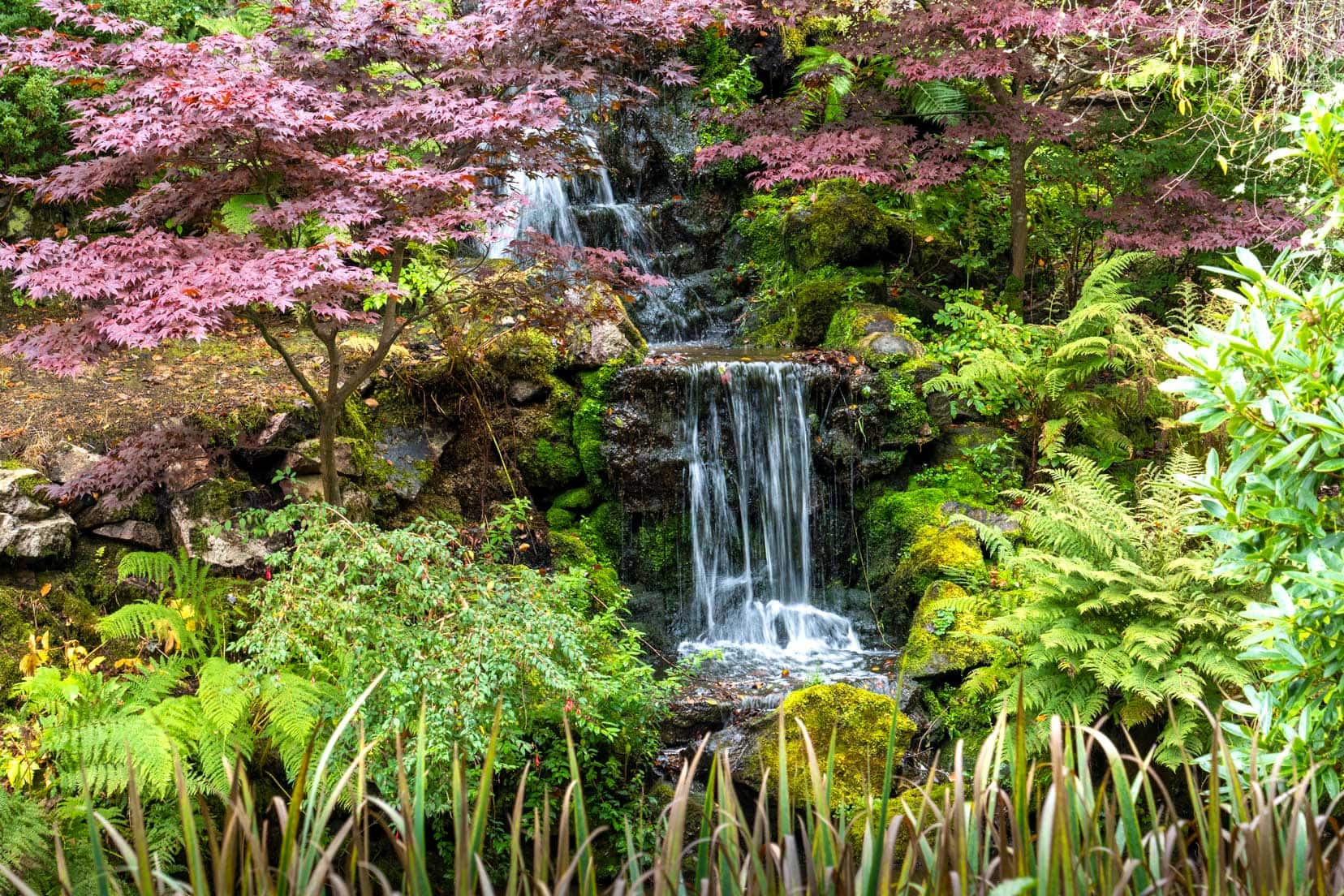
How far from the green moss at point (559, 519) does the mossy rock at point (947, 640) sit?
253cm

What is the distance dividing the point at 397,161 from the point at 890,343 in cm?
424

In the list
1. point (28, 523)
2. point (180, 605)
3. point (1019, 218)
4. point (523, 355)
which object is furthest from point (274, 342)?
point (1019, 218)

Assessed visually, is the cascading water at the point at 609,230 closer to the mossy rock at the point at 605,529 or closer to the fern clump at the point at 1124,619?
→ the mossy rock at the point at 605,529

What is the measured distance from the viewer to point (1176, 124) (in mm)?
7184

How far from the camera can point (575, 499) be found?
678 cm

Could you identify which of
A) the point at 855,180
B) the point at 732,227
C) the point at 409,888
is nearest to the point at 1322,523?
the point at 409,888

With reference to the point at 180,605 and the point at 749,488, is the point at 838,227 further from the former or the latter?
the point at 180,605

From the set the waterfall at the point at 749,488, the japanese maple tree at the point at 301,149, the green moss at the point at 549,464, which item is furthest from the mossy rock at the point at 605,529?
the japanese maple tree at the point at 301,149

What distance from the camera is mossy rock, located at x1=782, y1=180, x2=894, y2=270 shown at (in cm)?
824

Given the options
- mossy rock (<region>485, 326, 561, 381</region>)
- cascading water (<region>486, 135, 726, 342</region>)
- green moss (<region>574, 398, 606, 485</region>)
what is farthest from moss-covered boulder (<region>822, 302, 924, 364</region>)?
mossy rock (<region>485, 326, 561, 381</region>)

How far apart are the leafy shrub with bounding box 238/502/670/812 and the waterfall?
230cm

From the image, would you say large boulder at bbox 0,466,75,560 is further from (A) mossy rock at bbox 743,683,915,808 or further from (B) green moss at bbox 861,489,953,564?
(B) green moss at bbox 861,489,953,564

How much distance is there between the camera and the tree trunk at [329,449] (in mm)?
4750

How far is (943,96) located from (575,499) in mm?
4844
